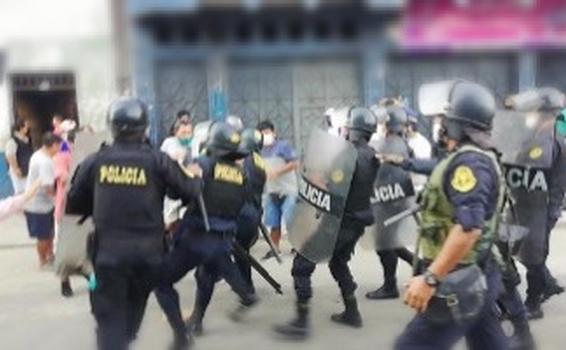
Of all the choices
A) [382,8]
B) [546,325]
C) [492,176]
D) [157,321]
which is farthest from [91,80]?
[492,176]

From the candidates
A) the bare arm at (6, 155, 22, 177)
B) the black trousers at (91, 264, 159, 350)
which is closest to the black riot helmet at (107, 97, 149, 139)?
the black trousers at (91, 264, 159, 350)

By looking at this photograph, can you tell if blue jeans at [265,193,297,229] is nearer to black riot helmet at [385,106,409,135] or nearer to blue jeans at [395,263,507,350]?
black riot helmet at [385,106,409,135]

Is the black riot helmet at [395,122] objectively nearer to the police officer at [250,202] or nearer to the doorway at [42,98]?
the police officer at [250,202]

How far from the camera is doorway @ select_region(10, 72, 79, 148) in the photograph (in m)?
12.8

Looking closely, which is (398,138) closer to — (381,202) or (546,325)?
(381,202)

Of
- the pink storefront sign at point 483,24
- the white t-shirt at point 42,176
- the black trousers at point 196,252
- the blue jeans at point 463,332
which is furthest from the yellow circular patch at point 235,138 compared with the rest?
the pink storefront sign at point 483,24

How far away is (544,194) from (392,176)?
115 cm

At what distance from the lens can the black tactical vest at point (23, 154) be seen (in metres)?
10.9

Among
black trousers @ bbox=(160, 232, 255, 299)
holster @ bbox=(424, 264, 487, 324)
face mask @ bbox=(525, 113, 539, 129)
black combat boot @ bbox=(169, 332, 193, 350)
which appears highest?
face mask @ bbox=(525, 113, 539, 129)

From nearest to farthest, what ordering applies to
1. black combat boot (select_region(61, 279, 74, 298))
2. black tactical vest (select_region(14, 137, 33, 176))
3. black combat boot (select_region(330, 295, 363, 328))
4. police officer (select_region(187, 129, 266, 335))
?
black combat boot (select_region(330, 295, 363, 328))
police officer (select_region(187, 129, 266, 335))
black combat boot (select_region(61, 279, 74, 298))
black tactical vest (select_region(14, 137, 33, 176))

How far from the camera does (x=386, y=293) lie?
6.55m

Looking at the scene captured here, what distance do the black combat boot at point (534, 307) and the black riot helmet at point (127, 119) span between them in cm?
314

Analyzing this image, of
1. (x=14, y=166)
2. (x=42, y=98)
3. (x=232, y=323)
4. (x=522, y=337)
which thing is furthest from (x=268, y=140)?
(x=42, y=98)

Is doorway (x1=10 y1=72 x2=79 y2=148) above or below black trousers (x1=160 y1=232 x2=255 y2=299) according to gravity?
above
